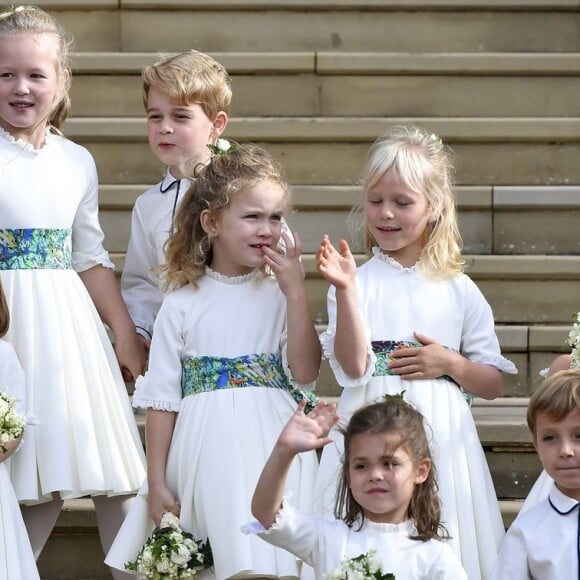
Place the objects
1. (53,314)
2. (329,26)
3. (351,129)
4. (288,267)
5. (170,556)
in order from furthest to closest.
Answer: (329,26) → (351,129) → (53,314) → (288,267) → (170,556)

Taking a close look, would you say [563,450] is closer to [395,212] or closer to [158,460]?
[395,212]

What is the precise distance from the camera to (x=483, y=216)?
6.03 meters

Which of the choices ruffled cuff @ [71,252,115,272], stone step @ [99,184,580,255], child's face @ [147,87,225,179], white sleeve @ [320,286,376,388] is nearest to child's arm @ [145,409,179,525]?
white sleeve @ [320,286,376,388]

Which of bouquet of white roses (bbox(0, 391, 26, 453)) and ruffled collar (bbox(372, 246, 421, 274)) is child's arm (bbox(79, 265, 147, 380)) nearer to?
bouquet of white roses (bbox(0, 391, 26, 453))

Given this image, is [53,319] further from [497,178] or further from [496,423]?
[497,178]

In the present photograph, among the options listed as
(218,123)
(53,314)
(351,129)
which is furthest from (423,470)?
(351,129)

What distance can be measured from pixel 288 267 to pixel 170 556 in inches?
35.0

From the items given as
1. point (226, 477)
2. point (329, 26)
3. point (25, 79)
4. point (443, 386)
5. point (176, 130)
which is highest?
point (329, 26)

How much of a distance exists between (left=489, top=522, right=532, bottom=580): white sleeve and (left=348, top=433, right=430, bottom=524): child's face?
31 centimetres

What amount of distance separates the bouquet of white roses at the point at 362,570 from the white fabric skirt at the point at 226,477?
0.67m

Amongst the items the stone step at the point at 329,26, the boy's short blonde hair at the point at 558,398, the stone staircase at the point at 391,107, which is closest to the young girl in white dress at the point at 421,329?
the boy's short blonde hair at the point at 558,398

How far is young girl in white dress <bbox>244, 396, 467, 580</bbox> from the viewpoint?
3447mm

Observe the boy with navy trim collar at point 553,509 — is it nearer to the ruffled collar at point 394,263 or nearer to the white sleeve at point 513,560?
the white sleeve at point 513,560

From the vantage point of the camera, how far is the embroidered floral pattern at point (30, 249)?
4551mm
